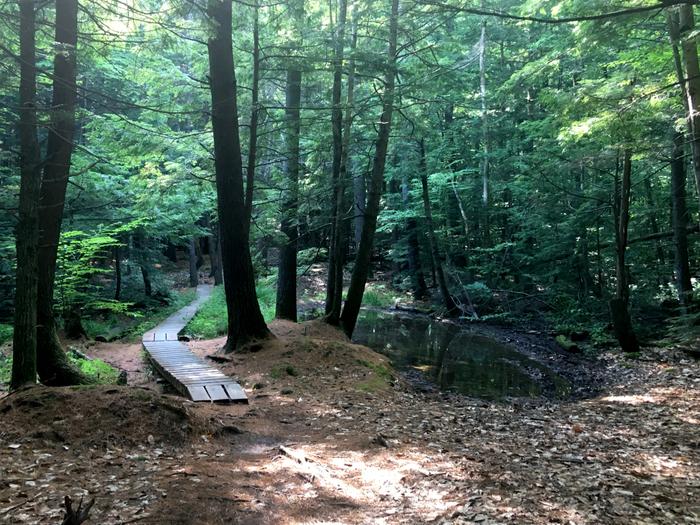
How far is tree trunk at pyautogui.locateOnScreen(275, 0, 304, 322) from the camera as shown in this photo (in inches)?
501

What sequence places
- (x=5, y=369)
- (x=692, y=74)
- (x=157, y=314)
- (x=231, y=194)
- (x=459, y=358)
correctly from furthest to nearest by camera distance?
(x=157, y=314) < (x=459, y=358) < (x=231, y=194) < (x=5, y=369) < (x=692, y=74)

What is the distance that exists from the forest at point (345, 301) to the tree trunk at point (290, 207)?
3.3 inches

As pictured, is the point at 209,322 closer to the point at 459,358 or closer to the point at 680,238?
the point at 459,358

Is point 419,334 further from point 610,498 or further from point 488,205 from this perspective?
point 610,498

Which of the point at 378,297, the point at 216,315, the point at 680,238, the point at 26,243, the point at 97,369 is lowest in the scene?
the point at 97,369

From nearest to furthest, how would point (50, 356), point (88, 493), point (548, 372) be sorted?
point (88, 493) < point (50, 356) < point (548, 372)

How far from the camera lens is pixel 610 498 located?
4195 mm

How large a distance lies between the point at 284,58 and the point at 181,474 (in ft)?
30.9

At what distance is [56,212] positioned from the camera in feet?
26.5

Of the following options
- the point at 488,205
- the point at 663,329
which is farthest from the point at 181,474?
the point at 488,205

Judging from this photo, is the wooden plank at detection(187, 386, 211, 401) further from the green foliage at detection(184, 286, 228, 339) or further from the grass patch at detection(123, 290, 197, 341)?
the grass patch at detection(123, 290, 197, 341)

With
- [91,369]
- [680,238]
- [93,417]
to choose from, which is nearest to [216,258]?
[91,369]

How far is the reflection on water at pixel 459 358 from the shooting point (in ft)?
35.8

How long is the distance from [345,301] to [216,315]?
23.9 ft
